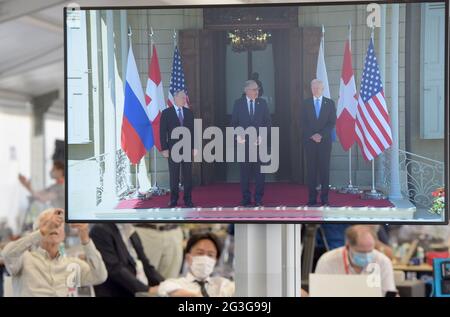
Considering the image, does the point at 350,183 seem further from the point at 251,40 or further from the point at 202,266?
the point at 202,266

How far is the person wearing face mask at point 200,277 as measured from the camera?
14.7 feet

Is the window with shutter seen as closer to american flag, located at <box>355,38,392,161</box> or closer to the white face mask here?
american flag, located at <box>355,38,392,161</box>

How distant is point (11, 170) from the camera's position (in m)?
9.34

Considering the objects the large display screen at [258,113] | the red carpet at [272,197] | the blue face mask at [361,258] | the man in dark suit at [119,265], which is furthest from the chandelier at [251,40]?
the man in dark suit at [119,265]

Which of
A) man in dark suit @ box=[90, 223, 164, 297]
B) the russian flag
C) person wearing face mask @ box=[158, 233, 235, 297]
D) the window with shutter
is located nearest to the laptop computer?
person wearing face mask @ box=[158, 233, 235, 297]

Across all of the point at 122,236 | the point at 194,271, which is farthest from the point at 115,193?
the point at 122,236

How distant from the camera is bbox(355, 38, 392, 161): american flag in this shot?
3.32 metres

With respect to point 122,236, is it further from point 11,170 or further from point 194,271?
point 11,170

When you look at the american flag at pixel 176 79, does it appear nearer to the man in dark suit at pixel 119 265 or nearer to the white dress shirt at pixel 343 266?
the white dress shirt at pixel 343 266

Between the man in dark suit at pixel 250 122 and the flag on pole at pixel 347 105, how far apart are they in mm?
257

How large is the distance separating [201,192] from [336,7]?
808 millimetres

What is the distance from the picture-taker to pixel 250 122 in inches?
131

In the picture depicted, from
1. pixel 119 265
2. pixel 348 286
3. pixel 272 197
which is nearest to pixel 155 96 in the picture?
pixel 272 197
